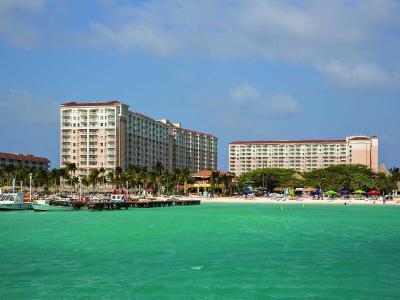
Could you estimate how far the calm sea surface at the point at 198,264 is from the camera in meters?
22.4

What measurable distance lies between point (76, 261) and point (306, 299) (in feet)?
45.8

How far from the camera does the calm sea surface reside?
73.5 ft

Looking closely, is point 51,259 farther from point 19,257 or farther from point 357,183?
point 357,183

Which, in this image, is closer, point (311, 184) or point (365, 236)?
point (365, 236)

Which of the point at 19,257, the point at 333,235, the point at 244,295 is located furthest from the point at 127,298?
the point at 333,235

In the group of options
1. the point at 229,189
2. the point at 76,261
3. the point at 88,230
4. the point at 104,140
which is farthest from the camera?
the point at 229,189

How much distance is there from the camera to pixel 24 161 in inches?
6826

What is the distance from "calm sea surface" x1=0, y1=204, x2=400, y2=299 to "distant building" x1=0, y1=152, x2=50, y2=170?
4951 inches

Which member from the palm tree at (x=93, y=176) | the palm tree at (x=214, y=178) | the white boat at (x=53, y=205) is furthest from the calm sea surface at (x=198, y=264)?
the palm tree at (x=214, y=178)

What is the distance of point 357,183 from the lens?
474 ft

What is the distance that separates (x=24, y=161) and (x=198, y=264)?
155395mm

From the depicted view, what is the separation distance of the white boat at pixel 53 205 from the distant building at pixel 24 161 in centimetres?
7952

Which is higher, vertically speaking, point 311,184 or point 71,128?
point 71,128

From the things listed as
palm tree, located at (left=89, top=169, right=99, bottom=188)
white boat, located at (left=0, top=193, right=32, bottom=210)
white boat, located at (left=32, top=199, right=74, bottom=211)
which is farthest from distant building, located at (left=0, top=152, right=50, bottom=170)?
white boat, located at (left=0, top=193, right=32, bottom=210)
